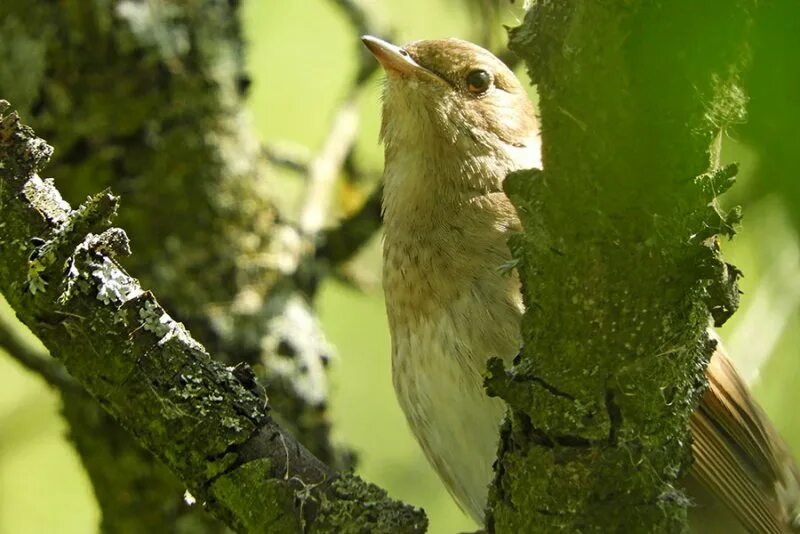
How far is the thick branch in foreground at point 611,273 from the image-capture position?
67.6 inches

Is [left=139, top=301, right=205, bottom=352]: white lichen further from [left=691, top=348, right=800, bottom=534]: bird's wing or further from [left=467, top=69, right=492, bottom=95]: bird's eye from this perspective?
[left=467, top=69, right=492, bottom=95]: bird's eye

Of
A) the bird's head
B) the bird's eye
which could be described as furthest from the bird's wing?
the bird's eye

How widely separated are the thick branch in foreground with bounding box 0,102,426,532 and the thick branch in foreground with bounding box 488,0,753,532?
445mm

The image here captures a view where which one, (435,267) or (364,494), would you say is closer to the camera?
(364,494)

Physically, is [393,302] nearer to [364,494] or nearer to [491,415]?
[491,415]

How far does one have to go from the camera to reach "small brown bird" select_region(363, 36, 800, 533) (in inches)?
129

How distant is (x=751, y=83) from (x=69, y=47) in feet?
11.0

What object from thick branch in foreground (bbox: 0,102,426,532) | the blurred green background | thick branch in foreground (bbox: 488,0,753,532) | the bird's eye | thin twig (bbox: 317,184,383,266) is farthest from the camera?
the blurred green background

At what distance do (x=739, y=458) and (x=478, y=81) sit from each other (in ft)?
5.33

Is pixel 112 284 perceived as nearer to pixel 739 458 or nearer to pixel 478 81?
pixel 739 458

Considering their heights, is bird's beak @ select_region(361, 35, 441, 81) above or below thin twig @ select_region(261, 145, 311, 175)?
below

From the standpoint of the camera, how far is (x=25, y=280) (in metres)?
2.22

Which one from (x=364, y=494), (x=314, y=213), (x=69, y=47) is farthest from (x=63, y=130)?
(x=364, y=494)

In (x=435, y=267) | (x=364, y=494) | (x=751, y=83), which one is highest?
(x=435, y=267)
